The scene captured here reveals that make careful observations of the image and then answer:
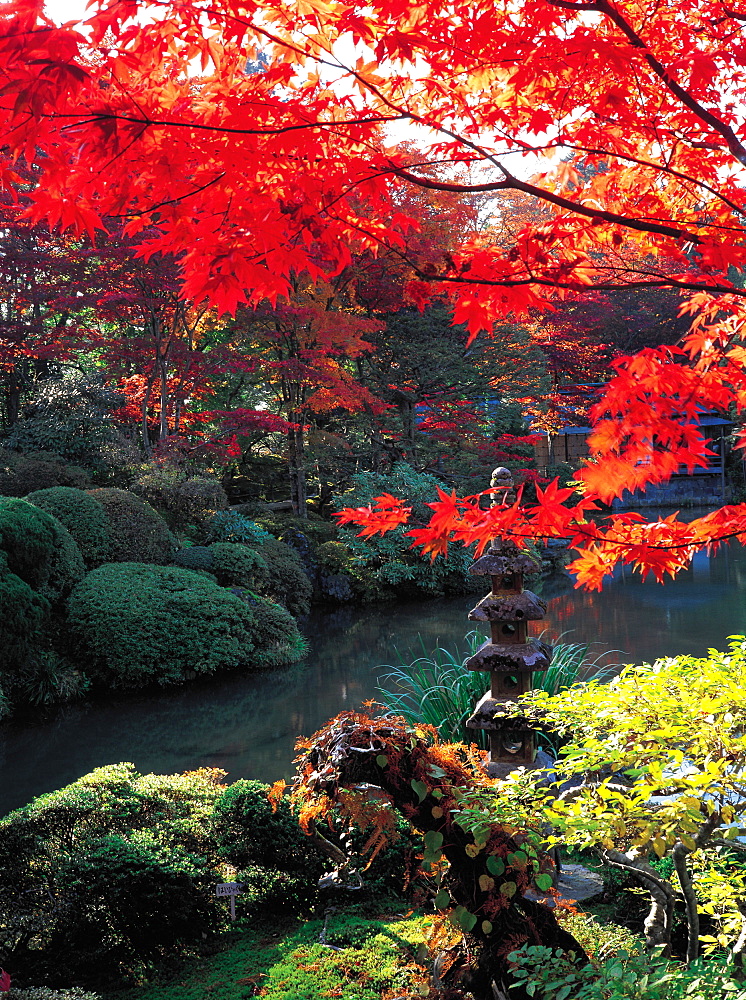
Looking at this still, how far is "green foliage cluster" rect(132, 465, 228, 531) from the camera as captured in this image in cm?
1095

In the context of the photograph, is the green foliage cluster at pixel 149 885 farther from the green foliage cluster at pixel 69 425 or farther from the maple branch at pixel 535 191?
the green foliage cluster at pixel 69 425

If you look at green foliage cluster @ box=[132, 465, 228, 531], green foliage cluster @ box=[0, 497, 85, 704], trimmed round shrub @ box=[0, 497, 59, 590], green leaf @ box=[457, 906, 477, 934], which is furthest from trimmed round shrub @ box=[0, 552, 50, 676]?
green leaf @ box=[457, 906, 477, 934]

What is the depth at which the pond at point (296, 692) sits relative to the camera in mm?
6508

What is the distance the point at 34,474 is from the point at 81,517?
127 centimetres

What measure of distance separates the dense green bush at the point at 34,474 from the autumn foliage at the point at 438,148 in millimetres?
8489

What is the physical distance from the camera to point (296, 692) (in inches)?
325

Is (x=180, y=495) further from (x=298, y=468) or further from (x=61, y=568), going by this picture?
(x=298, y=468)

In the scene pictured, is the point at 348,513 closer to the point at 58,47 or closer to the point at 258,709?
the point at 58,47

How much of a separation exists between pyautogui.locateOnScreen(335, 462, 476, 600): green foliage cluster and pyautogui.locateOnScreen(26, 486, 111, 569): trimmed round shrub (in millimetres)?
4197

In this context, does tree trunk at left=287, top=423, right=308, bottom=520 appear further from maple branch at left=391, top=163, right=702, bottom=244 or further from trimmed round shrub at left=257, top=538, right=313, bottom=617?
maple branch at left=391, top=163, right=702, bottom=244

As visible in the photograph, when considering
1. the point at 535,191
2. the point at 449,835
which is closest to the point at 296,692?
the point at 449,835

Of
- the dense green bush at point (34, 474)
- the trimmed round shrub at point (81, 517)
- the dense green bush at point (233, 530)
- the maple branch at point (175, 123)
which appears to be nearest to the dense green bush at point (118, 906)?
the maple branch at point (175, 123)

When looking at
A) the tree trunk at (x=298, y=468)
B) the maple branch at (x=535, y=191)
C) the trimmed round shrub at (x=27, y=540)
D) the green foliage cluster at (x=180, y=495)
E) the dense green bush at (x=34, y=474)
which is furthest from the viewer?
the tree trunk at (x=298, y=468)

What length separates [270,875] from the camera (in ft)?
12.4
